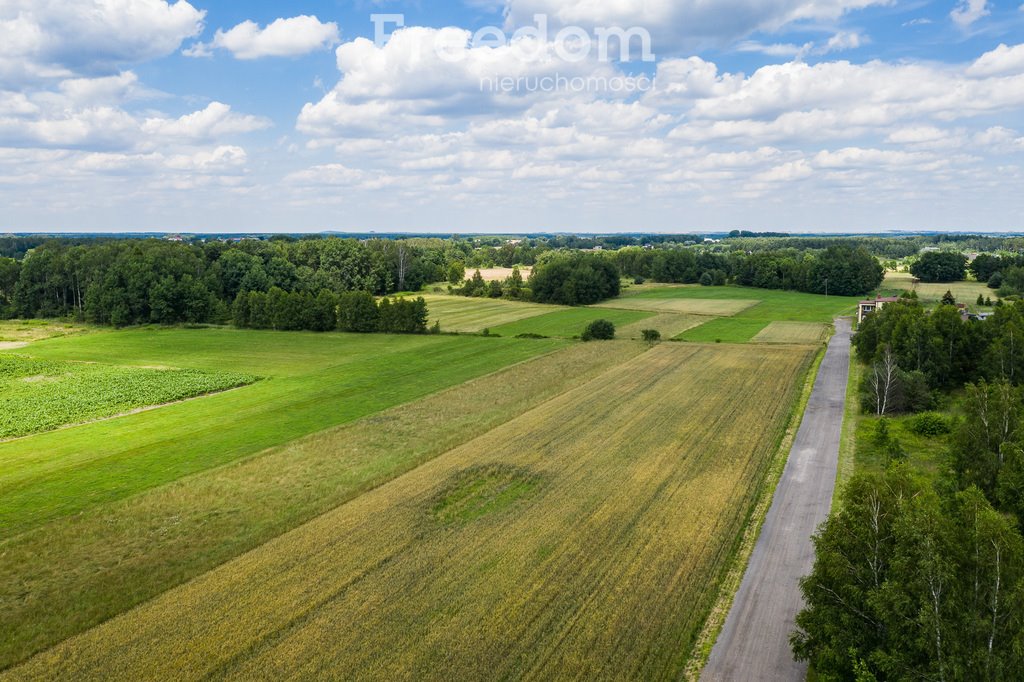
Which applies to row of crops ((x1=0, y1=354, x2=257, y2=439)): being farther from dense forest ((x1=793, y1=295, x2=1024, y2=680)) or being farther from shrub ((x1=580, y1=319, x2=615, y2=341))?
dense forest ((x1=793, y1=295, x2=1024, y2=680))

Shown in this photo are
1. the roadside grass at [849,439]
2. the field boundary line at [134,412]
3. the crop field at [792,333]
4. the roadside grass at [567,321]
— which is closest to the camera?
the roadside grass at [849,439]

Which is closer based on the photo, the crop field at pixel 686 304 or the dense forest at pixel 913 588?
the dense forest at pixel 913 588

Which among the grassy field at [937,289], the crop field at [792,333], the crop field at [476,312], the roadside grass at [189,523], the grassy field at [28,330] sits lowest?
the roadside grass at [189,523]

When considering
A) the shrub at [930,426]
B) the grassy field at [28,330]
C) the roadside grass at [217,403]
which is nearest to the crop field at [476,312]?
the roadside grass at [217,403]

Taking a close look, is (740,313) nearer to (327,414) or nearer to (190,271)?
(327,414)

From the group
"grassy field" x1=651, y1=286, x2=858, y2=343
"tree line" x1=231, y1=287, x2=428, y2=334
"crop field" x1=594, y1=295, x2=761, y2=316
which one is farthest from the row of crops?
A: "crop field" x1=594, y1=295, x2=761, y2=316

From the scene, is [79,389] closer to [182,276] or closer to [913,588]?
[182,276]

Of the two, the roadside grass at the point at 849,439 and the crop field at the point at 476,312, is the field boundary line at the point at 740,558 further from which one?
the crop field at the point at 476,312

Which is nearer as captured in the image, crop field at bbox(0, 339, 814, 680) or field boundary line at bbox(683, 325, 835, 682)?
crop field at bbox(0, 339, 814, 680)
